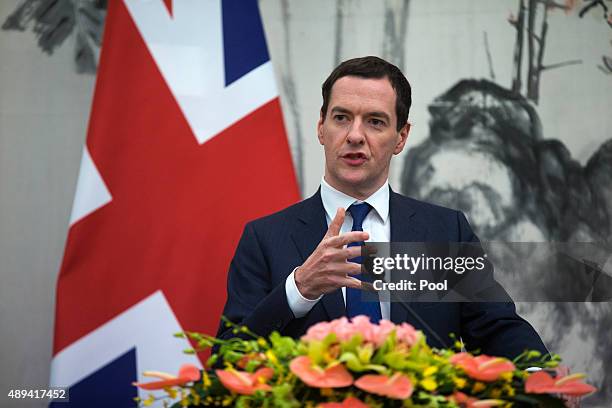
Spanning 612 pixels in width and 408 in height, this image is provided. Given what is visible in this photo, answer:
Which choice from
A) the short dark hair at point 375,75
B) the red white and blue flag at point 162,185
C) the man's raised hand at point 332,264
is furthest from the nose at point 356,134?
the red white and blue flag at point 162,185

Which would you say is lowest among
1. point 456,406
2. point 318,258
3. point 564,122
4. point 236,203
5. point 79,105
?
point 456,406

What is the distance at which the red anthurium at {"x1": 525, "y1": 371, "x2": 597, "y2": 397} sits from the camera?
4.29ft

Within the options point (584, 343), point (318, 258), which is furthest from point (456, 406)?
point (584, 343)

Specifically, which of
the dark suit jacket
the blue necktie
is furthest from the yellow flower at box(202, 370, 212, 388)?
the blue necktie

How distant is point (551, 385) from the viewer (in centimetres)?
132

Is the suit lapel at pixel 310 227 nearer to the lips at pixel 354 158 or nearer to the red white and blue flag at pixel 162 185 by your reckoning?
the lips at pixel 354 158

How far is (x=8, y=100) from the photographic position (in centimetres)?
326

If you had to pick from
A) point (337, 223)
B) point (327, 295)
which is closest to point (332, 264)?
point (337, 223)

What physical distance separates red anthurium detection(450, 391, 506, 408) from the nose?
1049mm

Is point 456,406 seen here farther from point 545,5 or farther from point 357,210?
point 545,5

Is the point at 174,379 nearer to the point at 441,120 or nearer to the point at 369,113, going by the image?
the point at 369,113

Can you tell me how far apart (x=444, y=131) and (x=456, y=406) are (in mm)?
Answer: 2120

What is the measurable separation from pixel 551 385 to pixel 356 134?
1.05m

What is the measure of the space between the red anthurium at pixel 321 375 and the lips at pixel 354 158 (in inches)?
43.2
